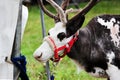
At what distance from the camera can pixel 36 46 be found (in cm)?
847

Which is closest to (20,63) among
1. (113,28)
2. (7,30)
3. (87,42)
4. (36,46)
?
(7,30)

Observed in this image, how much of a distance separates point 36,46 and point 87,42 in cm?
443

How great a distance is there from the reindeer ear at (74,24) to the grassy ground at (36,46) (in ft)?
4.29

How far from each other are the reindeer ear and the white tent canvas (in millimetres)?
933

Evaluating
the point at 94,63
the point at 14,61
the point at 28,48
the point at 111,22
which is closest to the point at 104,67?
the point at 94,63

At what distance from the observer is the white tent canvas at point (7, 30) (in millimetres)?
3025

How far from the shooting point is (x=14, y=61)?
124 inches

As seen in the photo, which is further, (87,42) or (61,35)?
(87,42)

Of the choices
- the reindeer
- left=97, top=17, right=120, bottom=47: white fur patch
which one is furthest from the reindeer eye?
left=97, top=17, right=120, bottom=47: white fur patch

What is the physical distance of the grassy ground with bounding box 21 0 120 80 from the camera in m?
6.07

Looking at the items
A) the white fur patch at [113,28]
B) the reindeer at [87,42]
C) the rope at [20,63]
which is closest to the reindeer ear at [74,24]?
the reindeer at [87,42]

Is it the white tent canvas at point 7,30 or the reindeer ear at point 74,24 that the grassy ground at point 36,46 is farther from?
the white tent canvas at point 7,30

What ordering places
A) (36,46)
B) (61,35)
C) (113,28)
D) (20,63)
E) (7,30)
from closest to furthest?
1. (7,30)
2. (20,63)
3. (61,35)
4. (113,28)
5. (36,46)

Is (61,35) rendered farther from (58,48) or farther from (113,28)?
(113,28)
